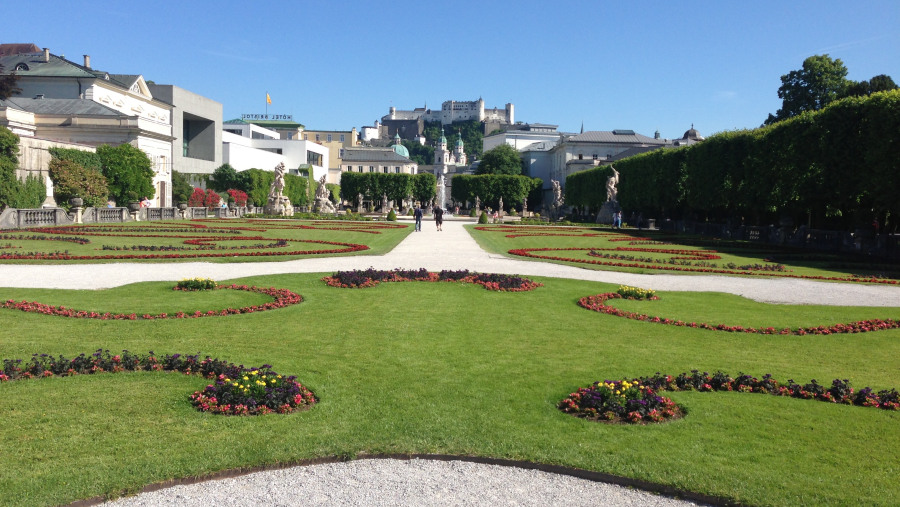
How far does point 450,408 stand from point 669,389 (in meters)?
2.64

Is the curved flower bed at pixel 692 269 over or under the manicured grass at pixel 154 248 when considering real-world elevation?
over

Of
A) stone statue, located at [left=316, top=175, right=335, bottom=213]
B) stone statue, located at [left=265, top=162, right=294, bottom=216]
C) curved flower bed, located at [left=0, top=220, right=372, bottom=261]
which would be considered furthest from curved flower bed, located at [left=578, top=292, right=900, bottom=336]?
stone statue, located at [left=316, top=175, right=335, bottom=213]

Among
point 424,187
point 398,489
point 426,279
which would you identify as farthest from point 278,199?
point 398,489

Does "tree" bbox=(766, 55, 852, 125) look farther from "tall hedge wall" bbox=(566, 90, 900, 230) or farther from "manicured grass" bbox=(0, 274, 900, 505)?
"manicured grass" bbox=(0, 274, 900, 505)

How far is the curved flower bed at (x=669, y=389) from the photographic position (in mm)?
6805

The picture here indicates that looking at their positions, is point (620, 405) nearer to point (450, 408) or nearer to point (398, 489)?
point (450, 408)

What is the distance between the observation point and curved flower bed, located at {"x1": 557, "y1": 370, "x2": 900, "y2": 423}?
6805 mm

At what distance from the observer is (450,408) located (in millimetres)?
6969

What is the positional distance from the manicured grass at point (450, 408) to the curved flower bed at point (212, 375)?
0.21 meters

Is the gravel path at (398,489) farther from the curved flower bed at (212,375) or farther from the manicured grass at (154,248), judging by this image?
the manicured grass at (154,248)

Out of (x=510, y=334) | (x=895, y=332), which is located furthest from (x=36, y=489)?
(x=895, y=332)

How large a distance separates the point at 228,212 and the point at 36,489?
65.2 m

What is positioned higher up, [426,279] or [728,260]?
[728,260]

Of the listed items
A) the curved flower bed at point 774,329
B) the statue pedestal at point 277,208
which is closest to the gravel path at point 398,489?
the curved flower bed at point 774,329
